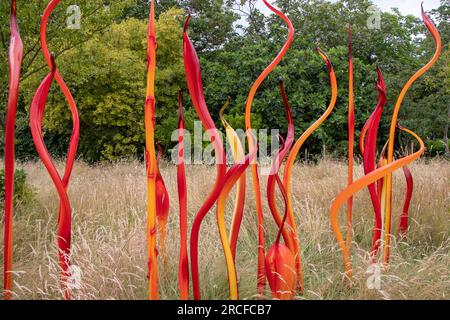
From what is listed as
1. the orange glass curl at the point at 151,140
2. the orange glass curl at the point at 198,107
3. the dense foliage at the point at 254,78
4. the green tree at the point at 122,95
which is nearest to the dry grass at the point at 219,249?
the orange glass curl at the point at 151,140

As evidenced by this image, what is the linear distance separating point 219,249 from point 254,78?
9661mm

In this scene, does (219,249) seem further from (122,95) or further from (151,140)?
(122,95)

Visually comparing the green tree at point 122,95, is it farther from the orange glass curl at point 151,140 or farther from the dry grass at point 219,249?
the orange glass curl at point 151,140

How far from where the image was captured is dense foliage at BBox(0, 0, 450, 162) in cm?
1142

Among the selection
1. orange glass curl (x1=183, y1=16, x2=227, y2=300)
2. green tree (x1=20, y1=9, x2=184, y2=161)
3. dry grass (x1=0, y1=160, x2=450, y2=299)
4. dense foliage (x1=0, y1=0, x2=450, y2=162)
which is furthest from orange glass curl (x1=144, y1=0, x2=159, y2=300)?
green tree (x1=20, y1=9, x2=184, y2=161)

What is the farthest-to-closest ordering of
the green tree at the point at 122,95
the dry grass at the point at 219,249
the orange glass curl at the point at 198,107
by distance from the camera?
the green tree at the point at 122,95 → the dry grass at the point at 219,249 → the orange glass curl at the point at 198,107

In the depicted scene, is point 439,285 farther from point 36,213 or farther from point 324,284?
point 36,213

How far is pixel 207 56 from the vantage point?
47.4ft

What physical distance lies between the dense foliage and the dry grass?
5.69 meters

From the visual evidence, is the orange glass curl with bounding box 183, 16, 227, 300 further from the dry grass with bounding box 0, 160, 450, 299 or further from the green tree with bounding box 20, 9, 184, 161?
the green tree with bounding box 20, 9, 184, 161

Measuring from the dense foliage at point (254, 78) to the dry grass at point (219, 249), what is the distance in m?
5.69

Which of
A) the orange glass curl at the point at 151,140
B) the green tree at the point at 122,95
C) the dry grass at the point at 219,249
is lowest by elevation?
the dry grass at the point at 219,249

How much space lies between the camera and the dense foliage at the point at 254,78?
11.4 meters

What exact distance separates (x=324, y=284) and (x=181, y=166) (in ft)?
3.42
